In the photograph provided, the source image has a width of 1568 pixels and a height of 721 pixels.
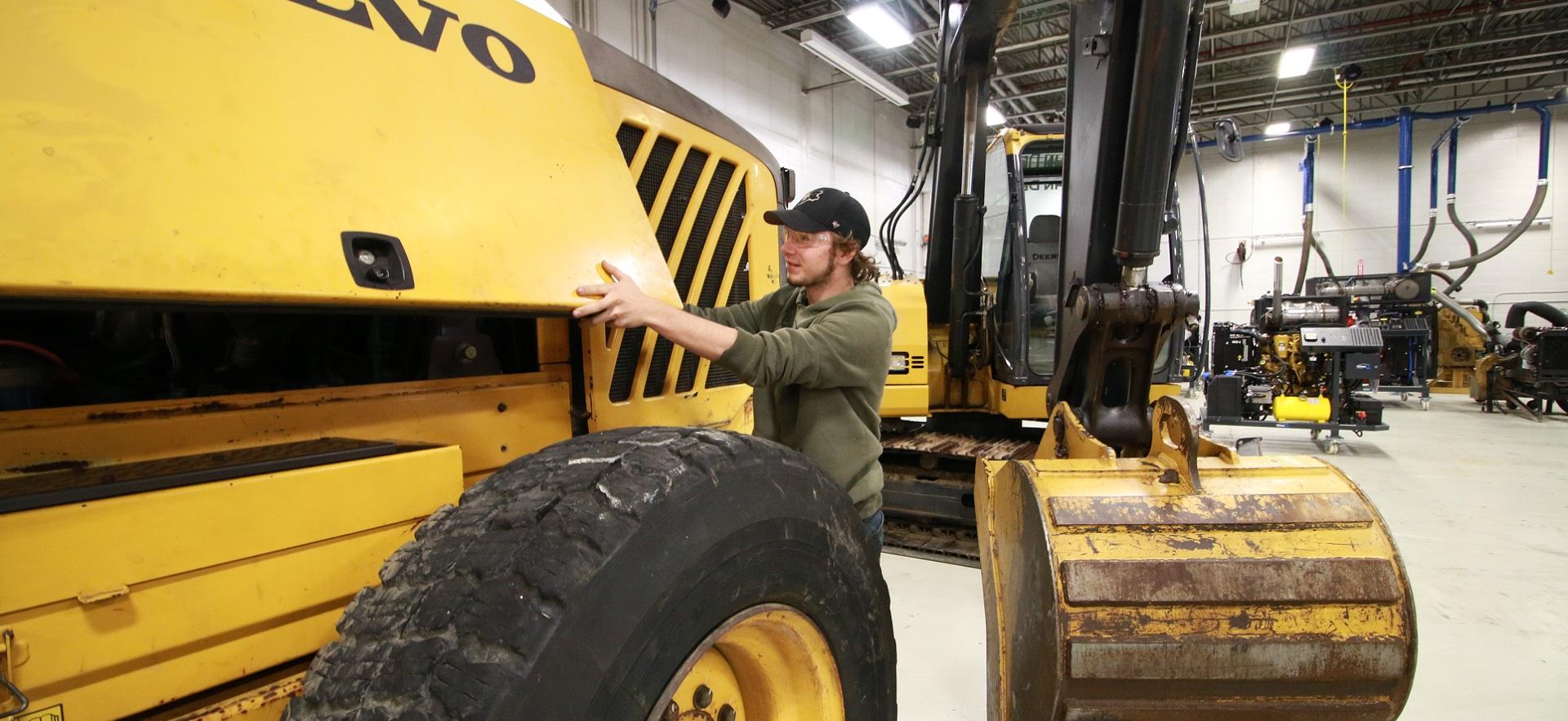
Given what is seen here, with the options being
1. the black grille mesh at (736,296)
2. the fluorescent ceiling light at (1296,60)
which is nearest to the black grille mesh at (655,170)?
the black grille mesh at (736,296)

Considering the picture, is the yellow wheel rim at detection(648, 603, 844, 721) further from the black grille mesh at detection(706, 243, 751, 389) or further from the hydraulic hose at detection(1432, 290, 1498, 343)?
the hydraulic hose at detection(1432, 290, 1498, 343)

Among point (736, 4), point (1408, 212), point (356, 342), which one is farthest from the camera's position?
point (1408, 212)

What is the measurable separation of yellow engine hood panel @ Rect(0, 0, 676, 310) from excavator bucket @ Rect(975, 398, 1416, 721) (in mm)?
1145

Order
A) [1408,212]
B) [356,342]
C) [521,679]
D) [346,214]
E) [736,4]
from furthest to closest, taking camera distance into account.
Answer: [1408,212], [736,4], [356,342], [346,214], [521,679]

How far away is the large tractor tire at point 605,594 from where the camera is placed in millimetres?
892

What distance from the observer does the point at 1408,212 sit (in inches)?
595

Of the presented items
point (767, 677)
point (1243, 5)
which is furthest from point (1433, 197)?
point (767, 677)

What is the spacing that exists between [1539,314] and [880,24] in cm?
1099

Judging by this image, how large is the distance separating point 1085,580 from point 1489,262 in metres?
20.0

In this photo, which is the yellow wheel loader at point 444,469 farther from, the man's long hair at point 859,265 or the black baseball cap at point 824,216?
the man's long hair at point 859,265

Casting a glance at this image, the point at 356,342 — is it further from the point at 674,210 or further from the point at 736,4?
the point at 736,4

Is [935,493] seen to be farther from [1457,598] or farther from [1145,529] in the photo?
[1145,529]

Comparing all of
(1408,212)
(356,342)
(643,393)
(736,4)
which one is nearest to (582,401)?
(643,393)

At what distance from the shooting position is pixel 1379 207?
16.0 metres
